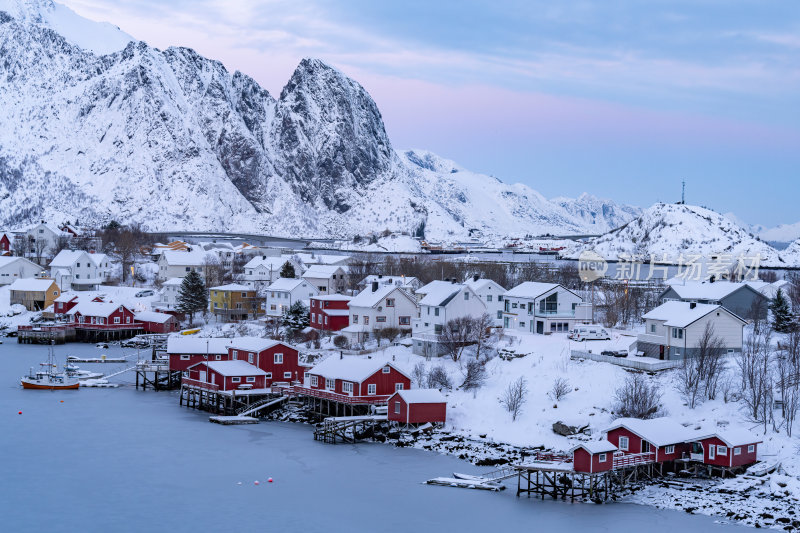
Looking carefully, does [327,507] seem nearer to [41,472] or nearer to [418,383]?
[41,472]

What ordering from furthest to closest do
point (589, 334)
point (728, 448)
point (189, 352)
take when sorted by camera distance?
1. point (189, 352)
2. point (589, 334)
3. point (728, 448)

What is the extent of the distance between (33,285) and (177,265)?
1587 centimetres

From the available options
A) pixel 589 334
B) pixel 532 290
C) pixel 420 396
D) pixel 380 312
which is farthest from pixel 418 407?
pixel 380 312

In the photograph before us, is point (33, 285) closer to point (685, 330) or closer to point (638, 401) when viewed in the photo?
point (685, 330)

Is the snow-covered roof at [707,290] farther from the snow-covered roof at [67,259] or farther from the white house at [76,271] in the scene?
the snow-covered roof at [67,259]

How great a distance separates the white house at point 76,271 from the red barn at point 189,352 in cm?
4374

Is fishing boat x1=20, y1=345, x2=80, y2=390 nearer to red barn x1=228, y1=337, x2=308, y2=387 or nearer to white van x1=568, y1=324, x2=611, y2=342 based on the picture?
red barn x1=228, y1=337, x2=308, y2=387

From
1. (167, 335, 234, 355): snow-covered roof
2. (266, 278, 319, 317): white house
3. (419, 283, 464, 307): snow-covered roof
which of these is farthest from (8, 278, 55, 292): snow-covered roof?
(419, 283, 464, 307): snow-covered roof

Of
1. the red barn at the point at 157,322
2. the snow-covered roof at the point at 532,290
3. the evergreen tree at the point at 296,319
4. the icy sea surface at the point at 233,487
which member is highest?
the snow-covered roof at the point at 532,290

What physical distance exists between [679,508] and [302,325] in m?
39.0

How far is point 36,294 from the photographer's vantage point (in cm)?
8675

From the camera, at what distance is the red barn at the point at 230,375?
49.7 metres

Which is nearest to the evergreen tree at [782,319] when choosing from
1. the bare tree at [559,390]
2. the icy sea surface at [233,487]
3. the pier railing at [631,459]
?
the bare tree at [559,390]

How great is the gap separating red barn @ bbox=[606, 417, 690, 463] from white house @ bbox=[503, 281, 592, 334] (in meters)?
21.8
